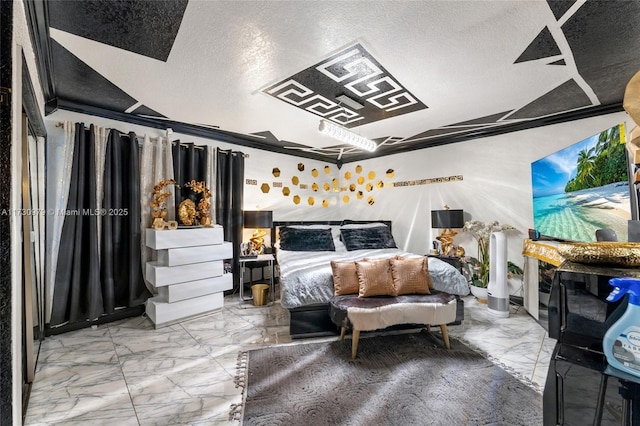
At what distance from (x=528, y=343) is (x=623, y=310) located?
240 centimetres

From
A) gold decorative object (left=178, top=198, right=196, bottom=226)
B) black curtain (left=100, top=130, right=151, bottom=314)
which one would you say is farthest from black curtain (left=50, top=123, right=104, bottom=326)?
gold decorative object (left=178, top=198, right=196, bottom=226)

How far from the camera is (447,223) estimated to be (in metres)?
3.81

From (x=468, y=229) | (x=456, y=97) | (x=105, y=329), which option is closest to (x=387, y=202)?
(x=468, y=229)

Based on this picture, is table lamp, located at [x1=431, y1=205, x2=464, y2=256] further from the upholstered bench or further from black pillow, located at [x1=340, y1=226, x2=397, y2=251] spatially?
the upholstered bench

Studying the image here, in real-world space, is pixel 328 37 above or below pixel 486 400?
above

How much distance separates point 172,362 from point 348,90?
279 cm

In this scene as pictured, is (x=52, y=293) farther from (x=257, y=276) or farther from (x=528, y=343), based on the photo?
(x=528, y=343)

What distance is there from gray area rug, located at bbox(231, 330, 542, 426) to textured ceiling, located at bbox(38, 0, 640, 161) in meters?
2.31

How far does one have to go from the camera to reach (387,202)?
16.3 feet

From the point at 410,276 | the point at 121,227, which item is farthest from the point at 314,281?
the point at 121,227

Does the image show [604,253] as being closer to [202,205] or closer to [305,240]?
[305,240]

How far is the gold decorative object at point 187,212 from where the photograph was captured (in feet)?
10.7

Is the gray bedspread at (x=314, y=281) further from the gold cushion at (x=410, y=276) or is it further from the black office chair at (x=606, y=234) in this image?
the black office chair at (x=606, y=234)

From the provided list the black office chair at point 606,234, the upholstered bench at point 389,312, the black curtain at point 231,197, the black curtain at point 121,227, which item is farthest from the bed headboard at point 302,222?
the black office chair at point 606,234
